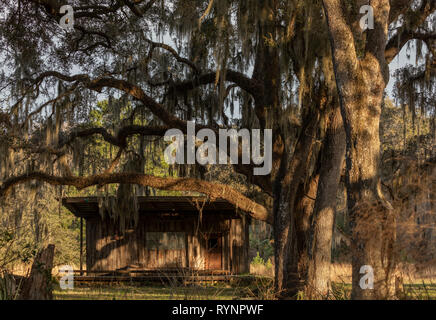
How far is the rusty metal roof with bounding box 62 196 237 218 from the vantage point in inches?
701

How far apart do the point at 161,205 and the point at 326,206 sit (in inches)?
406

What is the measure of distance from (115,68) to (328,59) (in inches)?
245

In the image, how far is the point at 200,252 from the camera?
2048 cm

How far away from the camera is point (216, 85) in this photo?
12.4 metres

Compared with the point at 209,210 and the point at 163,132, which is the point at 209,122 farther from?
the point at 209,210

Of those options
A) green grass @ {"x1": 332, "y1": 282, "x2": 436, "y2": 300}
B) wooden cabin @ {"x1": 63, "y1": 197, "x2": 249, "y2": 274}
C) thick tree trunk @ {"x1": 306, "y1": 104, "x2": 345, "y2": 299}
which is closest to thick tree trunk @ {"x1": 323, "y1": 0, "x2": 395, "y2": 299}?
green grass @ {"x1": 332, "y1": 282, "x2": 436, "y2": 300}

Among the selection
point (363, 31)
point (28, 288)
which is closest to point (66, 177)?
point (28, 288)

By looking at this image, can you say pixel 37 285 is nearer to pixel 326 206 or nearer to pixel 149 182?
pixel 149 182

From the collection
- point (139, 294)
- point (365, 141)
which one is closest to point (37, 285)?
point (139, 294)

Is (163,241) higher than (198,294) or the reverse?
the reverse

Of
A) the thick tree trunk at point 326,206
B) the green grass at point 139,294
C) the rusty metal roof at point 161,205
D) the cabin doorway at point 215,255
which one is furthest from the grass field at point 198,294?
the cabin doorway at point 215,255

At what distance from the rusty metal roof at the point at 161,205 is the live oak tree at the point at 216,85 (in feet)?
7.37

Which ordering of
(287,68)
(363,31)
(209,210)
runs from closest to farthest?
(363,31), (287,68), (209,210)

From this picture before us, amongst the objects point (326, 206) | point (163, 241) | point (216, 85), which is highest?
point (216, 85)
